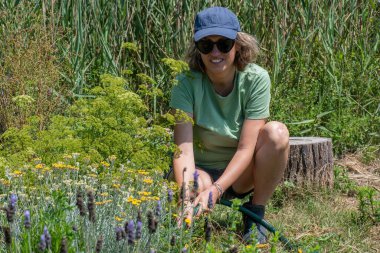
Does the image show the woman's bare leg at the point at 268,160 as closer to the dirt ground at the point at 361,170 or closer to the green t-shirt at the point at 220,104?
the green t-shirt at the point at 220,104

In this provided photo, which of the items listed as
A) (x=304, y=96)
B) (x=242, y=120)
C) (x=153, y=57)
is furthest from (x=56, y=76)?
(x=304, y=96)

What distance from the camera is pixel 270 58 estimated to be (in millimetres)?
5816

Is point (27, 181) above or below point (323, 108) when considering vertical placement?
above

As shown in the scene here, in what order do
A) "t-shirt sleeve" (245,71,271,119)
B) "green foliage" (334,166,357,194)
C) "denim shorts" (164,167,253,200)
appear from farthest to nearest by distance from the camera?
"green foliage" (334,166,357,194) → "denim shorts" (164,167,253,200) → "t-shirt sleeve" (245,71,271,119)

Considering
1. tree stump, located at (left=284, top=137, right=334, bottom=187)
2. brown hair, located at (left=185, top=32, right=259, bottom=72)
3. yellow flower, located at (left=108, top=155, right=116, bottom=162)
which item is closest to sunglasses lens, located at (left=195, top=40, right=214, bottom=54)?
brown hair, located at (left=185, top=32, right=259, bottom=72)

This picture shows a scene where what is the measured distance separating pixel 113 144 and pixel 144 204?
0.52 m

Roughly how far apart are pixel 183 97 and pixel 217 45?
11.3 inches

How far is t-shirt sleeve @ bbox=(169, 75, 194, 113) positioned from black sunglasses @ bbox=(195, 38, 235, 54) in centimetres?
19

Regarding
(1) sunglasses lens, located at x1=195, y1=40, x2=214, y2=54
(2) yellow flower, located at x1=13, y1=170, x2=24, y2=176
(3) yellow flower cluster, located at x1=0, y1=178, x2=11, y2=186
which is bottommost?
(3) yellow flower cluster, located at x1=0, y1=178, x2=11, y2=186

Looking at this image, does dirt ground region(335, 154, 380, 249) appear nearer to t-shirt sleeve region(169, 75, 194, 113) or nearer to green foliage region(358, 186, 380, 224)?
green foliage region(358, 186, 380, 224)

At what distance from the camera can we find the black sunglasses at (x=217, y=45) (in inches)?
145

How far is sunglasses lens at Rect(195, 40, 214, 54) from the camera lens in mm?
3682

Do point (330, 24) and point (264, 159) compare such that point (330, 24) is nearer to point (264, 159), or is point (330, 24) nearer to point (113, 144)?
point (264, 159)

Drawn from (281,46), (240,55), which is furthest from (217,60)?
(281,46)
